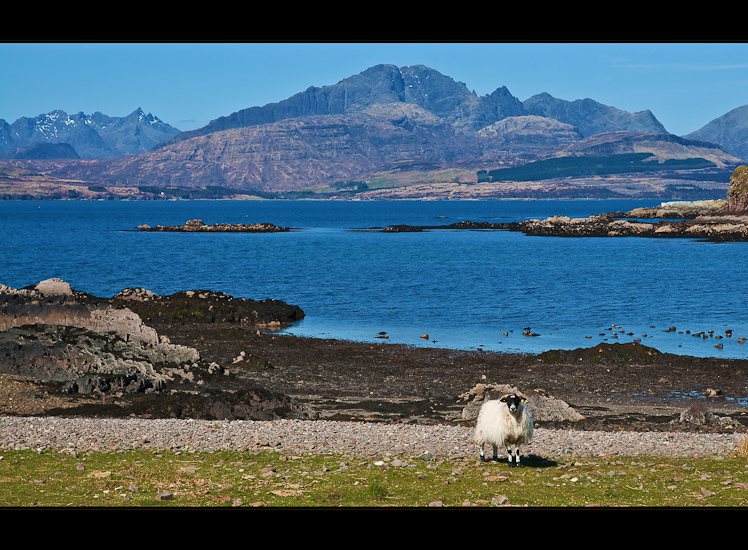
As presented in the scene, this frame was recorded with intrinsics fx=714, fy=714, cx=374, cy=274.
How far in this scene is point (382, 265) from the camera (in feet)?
327

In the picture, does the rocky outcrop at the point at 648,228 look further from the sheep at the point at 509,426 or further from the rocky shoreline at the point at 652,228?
the sheep at the point at 509,426

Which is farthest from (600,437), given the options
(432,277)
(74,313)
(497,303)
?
(432,277)

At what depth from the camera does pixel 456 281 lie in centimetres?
7912

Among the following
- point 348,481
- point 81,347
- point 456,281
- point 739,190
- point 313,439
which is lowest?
point 456,281

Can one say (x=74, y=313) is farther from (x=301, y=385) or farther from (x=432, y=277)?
(x=432, y=277)

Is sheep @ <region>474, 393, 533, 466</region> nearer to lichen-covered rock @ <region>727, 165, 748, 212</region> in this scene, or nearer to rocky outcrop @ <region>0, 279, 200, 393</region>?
rocky outcrop @ <region>0, 279, 200, 393</region>

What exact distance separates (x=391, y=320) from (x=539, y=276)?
1392 inches

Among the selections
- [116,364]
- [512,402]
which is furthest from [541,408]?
[116,364]

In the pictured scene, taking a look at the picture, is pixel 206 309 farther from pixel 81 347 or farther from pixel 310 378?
pixel 81 347

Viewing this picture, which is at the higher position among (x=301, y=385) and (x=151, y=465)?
(x=151, y=465)

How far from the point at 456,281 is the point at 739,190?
12178 cm

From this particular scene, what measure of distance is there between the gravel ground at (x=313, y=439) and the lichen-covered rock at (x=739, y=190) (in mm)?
165322

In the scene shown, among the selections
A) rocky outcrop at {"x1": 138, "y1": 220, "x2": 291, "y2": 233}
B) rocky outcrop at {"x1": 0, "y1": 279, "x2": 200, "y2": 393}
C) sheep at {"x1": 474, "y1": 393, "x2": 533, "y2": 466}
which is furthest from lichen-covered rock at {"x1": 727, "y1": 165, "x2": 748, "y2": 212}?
sheep at {"x1": 474, "y1": 393, "x2": 533, "y2": 466}

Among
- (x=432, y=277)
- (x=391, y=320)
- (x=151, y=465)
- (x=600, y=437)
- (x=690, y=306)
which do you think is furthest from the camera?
(x=432, y=277)
